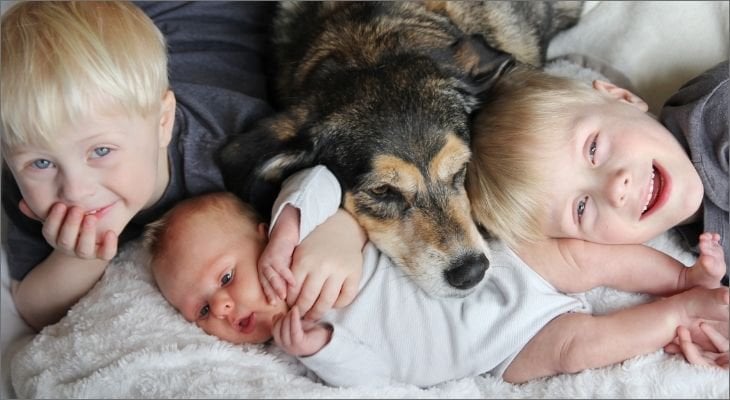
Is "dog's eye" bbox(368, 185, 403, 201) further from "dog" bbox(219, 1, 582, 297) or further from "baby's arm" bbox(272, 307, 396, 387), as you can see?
"baby's arm" bbox(272, 307, 396, 387)

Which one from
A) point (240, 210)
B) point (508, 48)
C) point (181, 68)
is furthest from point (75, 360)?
point (508, 48)

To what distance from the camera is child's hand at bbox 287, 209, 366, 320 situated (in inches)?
76.0

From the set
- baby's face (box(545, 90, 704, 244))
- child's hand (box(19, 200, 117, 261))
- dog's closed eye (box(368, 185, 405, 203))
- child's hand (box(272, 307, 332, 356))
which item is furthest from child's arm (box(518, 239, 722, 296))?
child's hand (box(19, 200, 117, 261))

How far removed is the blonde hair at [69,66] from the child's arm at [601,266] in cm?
107

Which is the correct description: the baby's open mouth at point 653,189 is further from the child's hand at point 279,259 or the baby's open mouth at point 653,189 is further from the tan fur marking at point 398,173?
the child's hand at point 279,259

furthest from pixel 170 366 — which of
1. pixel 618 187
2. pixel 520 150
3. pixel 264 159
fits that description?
pixel 618 187

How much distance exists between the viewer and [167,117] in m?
2.15

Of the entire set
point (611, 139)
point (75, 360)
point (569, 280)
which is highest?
point (611, 139)

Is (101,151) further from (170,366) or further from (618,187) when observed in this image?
(618,187)

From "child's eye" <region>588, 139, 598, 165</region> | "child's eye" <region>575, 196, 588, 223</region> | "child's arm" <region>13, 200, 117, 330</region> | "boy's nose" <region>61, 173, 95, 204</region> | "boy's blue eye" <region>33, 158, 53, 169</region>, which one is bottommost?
"child's arm" <region>13, 200, 117, 330</region>

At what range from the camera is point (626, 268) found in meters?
1.96

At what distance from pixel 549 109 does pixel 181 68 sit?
1.23 m

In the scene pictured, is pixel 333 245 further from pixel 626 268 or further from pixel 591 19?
pixel 591 19

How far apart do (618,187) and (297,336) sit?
32.8 inches
